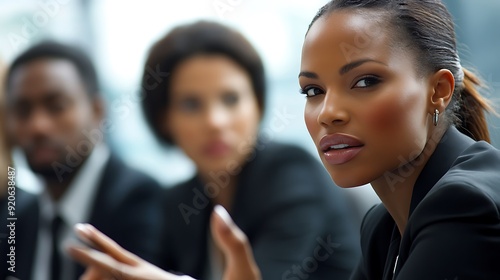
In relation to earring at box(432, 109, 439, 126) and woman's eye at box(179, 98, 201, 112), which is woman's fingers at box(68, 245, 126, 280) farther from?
woman's eye at box(179, 98, 201, 112)

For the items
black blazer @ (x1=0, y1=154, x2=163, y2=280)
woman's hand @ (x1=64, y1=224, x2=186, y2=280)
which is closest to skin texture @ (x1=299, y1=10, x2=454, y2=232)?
woman's hand @ (x1=64, y1=224, x2=186, y2=280)

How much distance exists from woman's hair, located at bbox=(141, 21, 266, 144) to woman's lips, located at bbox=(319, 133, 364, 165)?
89cm

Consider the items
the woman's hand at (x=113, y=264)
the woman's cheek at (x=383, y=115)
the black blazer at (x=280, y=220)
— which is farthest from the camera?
the black blazer at (x=280, y=220)

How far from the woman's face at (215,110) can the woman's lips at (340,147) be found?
0.87 m

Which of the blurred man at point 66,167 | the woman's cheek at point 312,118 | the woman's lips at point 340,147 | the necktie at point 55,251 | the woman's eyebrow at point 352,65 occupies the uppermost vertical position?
the woman's eyebrow at point 352,65

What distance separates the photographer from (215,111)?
166cm

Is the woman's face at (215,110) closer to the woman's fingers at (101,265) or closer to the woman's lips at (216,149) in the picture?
the woman's lips at (216,149)

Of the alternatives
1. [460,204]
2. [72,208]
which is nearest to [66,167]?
[72,208]

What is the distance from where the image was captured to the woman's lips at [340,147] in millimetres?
785

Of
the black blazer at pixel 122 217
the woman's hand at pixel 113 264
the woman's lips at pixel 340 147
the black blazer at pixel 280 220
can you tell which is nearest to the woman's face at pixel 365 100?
the woman's lips at pixel 340 147

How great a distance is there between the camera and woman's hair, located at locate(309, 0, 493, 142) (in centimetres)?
82

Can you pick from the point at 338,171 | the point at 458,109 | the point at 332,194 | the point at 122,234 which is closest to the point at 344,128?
the point at 338,171

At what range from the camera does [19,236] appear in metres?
1.75

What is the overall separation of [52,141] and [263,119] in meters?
0.55
